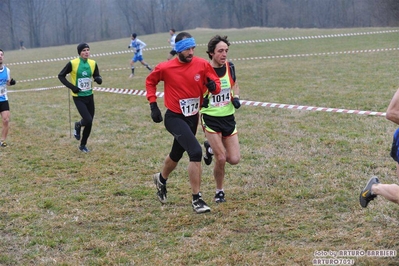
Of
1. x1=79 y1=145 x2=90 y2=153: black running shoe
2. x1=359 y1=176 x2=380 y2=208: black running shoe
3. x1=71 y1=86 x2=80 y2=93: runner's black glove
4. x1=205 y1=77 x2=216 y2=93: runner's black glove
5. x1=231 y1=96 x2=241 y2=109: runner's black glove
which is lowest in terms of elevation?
x1=79 y1=145 x2=90 y2=153: black running shoe

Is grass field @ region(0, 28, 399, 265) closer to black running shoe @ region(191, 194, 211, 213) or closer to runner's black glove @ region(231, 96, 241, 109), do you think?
black running shoe @ region(191, 194, 211, 213)

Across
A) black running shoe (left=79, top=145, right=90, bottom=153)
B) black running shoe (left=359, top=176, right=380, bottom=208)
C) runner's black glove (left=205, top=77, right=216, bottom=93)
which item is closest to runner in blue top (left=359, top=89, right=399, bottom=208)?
black running shoe (left=359, top=176, right=380, bottom=208)

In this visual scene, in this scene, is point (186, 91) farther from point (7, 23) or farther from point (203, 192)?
point (7, 23)

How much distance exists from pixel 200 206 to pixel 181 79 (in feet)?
4.76

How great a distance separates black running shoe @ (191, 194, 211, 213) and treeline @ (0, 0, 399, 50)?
7175cm

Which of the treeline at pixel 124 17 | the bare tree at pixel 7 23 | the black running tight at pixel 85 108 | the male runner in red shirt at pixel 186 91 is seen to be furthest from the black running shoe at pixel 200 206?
the bare tree at pixel 7 23

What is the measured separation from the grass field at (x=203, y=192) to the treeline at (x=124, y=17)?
66580mm

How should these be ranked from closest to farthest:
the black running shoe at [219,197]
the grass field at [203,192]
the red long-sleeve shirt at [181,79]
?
the grass field at [203,192], the red long-sleeve shirt at [181,79], the black running shoe at [219,197]

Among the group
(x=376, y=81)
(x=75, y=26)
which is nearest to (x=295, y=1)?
(x=75, y=26)

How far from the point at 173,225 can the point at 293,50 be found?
2648cm

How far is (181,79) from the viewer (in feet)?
19.5

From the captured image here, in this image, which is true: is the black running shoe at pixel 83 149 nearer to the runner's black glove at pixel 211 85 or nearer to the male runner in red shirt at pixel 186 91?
the male runner in red shirt at pixel 186 91

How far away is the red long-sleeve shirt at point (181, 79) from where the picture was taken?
595 centimetres

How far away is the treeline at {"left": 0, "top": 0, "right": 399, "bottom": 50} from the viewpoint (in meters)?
79.7
